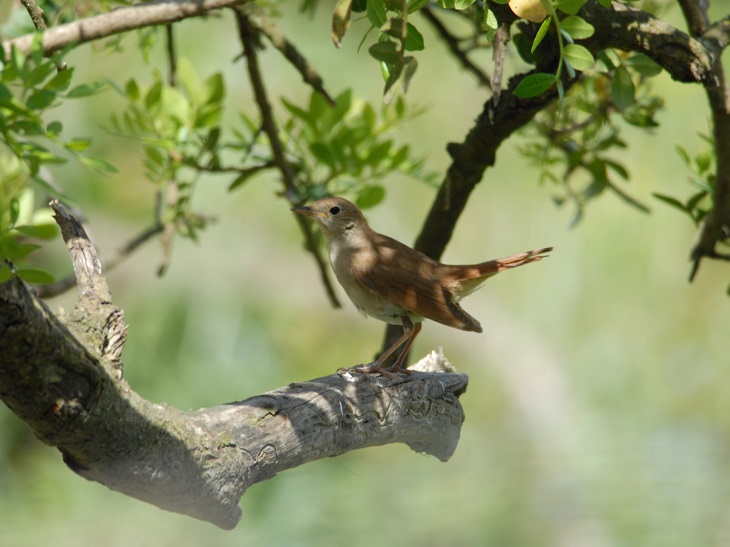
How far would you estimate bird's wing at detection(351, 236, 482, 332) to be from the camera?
298 cm

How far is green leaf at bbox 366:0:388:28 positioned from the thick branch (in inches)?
29.6

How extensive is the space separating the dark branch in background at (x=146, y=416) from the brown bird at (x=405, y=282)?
561 millimetres

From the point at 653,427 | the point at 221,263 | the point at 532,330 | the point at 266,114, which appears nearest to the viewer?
the point at 266,114

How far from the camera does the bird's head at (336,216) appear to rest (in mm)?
3432

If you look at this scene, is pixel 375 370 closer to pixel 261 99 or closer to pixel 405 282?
pixel 405 282

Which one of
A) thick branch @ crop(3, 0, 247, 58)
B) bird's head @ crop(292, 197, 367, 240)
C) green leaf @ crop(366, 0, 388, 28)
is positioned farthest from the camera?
bird's head @ crop(292, 197, 367, 240)

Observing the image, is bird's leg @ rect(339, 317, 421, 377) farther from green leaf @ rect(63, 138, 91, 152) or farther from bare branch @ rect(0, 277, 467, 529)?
green leaf @ rect(63, 138, 91, 152)

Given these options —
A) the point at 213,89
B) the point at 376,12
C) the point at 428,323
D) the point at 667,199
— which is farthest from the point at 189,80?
the point at 428,323

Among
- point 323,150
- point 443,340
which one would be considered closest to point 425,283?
point 323,150

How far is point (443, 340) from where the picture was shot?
661cm

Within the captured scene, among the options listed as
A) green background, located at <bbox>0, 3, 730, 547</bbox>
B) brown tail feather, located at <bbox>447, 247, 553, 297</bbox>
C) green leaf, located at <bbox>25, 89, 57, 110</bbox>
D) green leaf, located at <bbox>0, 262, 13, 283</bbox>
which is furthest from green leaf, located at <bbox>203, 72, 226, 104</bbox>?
green background, located at <bbox>0, 3, 730, 547</bbox>

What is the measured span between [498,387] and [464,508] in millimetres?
3956

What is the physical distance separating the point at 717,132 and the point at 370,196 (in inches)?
46.7

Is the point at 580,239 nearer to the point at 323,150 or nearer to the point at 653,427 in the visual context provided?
the point at 653,427
